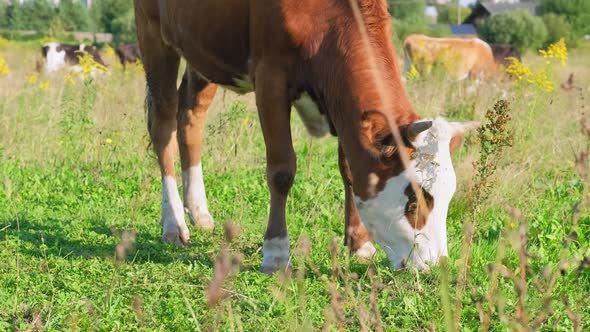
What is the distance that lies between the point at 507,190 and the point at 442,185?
2.63 metres

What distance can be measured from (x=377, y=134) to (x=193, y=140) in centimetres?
241

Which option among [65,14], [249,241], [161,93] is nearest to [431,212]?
[249,241]

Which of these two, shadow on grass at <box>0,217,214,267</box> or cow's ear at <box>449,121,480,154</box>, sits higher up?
cow's ear at <box>449,121,480,154</box>

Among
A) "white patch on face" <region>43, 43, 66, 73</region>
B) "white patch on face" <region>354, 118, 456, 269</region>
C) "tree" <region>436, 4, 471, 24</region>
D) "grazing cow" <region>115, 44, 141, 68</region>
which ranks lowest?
"tree" <region>436, 4, 471, 24</region>

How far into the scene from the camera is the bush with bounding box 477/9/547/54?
50688mm

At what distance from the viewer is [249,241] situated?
17.2ft

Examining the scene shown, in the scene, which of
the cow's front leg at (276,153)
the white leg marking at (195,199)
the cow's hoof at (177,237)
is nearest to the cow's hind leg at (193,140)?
the white leg marking at (195,199)

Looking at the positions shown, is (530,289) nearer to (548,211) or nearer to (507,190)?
(548,211)

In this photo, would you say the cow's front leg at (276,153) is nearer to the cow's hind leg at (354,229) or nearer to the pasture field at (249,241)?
the pasture field at (249,241)

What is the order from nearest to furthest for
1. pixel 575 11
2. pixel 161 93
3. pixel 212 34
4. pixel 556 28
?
pixel 212 34 < pixel 161 93 < pixel 556 28 < pixel 575 11

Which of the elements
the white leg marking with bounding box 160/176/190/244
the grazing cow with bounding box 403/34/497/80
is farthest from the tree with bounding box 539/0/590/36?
the white leg marking with bounding box 160/176/190/244

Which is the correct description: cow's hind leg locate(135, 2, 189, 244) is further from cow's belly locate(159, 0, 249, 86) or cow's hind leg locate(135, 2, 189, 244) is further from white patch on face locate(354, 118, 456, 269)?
white patch on face locate(354, 118, 456, 269)

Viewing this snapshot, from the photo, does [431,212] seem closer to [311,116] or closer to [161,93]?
[311,116]

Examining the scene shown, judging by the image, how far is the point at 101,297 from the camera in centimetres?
395
